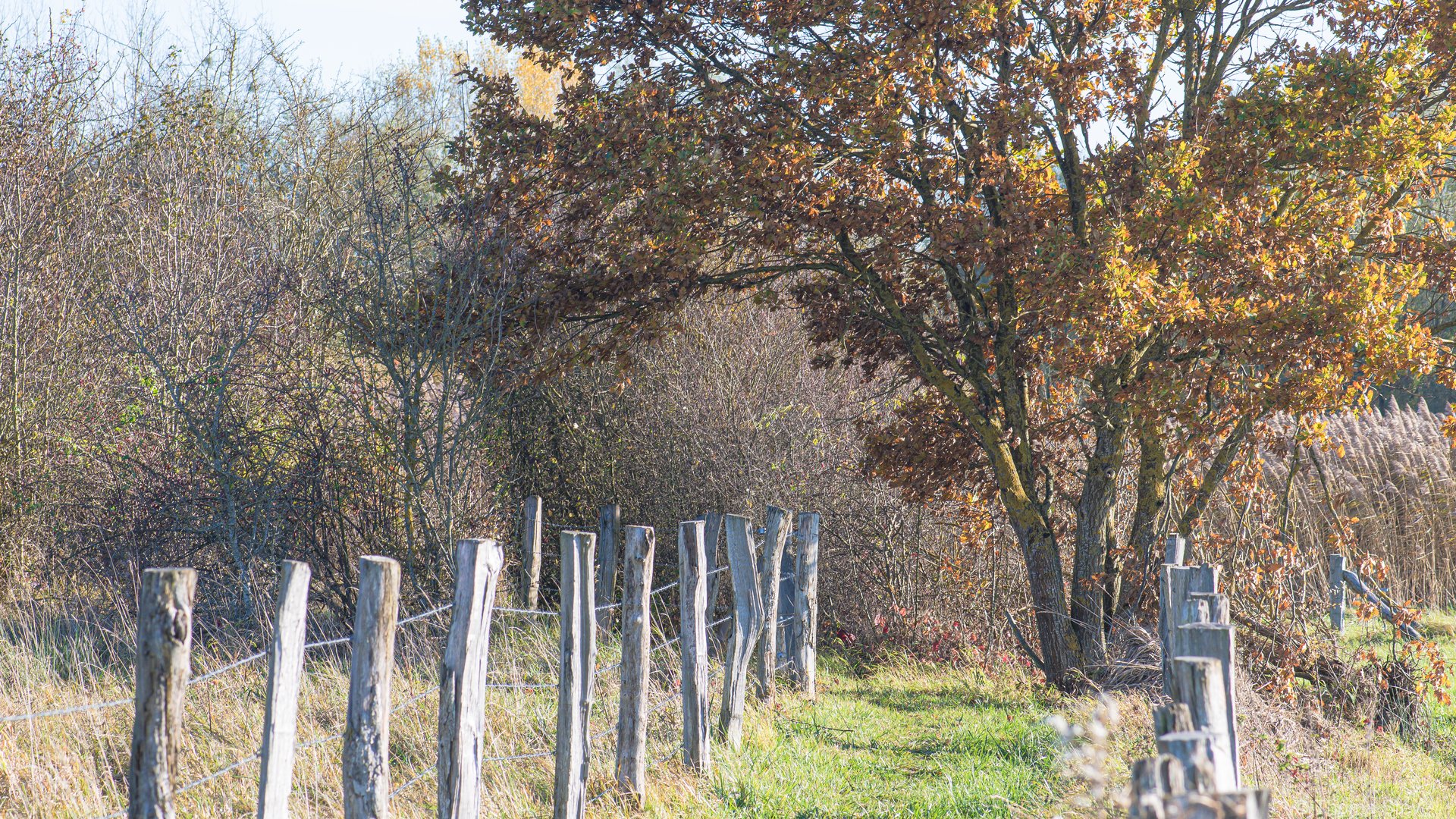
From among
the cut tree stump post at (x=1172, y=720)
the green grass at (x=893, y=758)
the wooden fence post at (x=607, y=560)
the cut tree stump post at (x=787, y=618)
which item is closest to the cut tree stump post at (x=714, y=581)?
the cut tree stump post at (x=787, y=618)

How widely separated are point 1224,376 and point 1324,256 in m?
0.95

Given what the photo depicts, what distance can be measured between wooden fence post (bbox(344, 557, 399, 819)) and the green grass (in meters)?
1.90

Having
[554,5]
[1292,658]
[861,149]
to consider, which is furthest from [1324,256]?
[554,5]

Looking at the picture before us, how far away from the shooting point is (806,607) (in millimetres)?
8836

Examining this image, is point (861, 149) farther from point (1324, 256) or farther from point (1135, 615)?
point (1135, 615)

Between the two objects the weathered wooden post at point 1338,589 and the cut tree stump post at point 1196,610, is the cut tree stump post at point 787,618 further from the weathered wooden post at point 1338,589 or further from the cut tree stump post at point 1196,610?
the weathered wooden post at point 1338,589

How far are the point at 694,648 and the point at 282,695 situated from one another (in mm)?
2879

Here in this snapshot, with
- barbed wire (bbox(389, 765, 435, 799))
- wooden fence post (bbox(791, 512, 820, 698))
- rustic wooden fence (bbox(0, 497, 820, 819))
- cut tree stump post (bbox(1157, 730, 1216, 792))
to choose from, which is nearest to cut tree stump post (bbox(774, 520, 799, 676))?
wooden fence post (bbox(791, 512, 820, 698))

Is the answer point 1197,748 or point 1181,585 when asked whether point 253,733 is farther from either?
point 1197,748

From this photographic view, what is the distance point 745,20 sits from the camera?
26.8 feet

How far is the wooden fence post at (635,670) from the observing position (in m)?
5.38

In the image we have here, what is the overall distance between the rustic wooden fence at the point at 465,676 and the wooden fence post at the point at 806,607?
71cm

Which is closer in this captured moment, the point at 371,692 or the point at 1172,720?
the point at 1172,720

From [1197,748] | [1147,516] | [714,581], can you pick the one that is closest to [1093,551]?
[1147,516]
